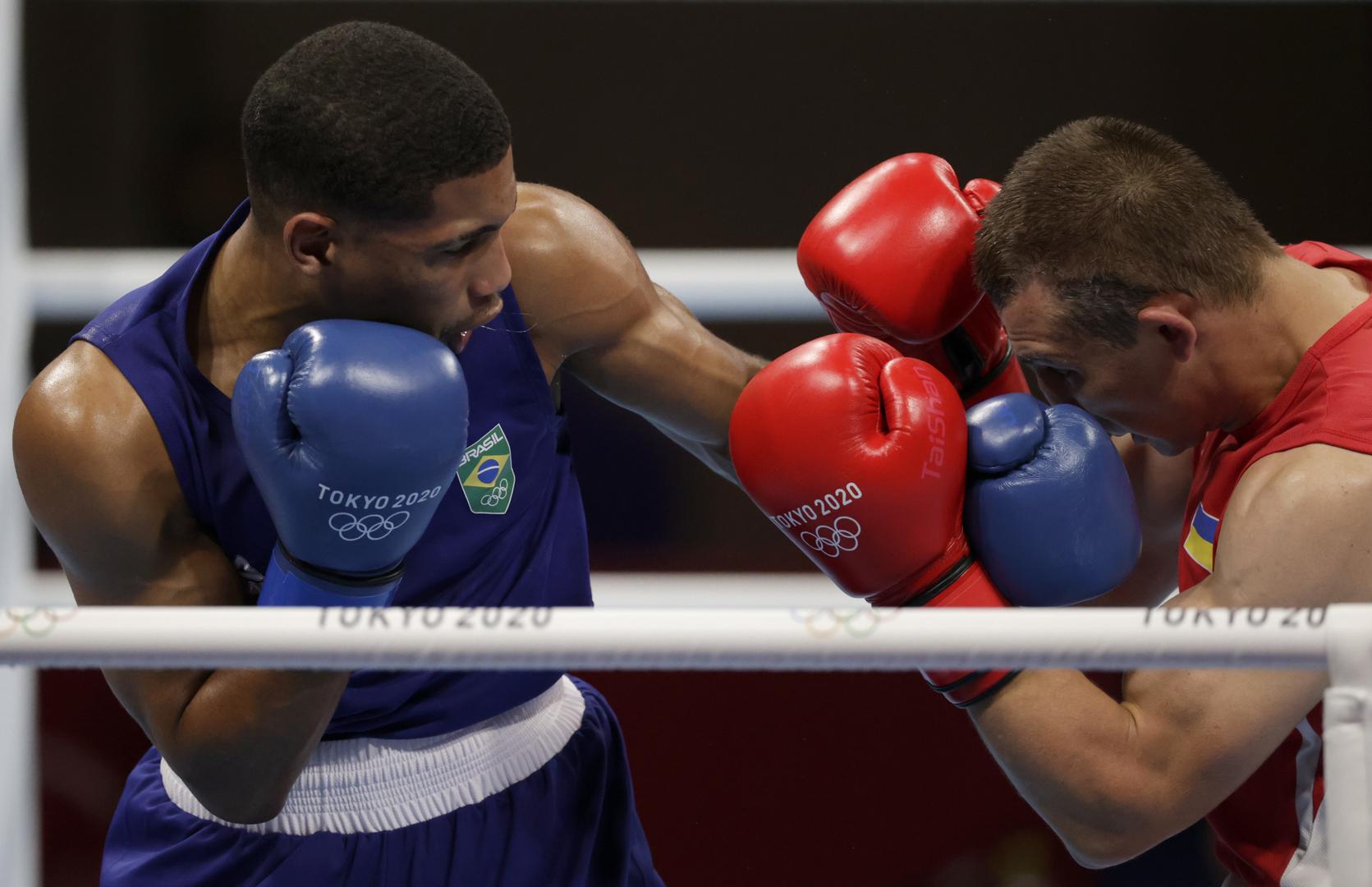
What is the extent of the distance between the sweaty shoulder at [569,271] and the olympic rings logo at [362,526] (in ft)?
1.37

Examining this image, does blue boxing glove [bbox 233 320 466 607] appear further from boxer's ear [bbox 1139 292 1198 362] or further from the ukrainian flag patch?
the ukrainian flag patch

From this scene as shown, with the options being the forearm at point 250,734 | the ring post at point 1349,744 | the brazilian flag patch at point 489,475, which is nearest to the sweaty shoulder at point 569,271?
the brazilian flag patch at point 489,475

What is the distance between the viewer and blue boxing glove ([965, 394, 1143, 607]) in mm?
1528

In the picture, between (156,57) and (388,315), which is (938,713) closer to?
(388,315)

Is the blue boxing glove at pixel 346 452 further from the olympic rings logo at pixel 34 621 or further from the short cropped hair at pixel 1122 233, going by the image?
the short cropped hair at pixel 1122 233

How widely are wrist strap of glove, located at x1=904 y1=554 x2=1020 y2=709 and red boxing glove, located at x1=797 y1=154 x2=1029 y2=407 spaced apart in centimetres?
38

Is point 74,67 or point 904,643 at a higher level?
point 904,643

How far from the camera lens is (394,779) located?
1581 mm

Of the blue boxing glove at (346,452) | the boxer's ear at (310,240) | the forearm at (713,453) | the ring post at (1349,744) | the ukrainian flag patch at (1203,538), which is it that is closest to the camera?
the ring post at (1349,744)

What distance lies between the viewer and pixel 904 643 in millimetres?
957

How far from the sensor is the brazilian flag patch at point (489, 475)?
5.25 ft

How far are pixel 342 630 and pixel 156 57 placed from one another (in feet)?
9.57

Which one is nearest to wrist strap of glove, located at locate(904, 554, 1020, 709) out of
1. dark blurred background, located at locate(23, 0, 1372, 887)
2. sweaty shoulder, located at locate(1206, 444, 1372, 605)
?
sweaty shoulder, located at locate(1206, 444, 1372, 605)

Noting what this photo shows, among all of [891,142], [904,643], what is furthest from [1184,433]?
[891,142]
